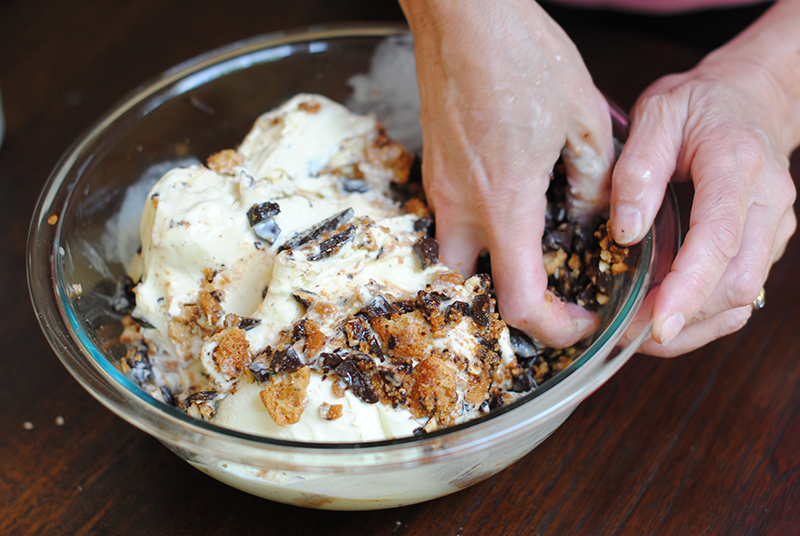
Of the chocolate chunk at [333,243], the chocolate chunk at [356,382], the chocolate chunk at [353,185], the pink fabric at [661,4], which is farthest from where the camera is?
the pink fabric at [661,4]

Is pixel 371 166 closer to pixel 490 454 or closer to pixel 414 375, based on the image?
pixel 414 375

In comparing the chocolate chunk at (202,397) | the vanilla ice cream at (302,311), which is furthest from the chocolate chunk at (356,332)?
the chocolate chunk at (202,397)

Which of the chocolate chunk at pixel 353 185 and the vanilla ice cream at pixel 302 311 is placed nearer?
the vanilla ice cream at pixel 302 311

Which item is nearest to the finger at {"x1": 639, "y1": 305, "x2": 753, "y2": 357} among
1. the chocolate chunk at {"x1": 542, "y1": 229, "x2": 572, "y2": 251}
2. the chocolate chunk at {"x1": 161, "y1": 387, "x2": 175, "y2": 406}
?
the chocolate chunk at {"x1": 542, "y1": 229, "x2": 572, "y2": 251}

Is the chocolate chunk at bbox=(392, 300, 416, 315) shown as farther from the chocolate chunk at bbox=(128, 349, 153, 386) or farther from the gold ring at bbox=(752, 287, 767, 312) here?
the gold ring at bbox=(752, 287, 767, 312)

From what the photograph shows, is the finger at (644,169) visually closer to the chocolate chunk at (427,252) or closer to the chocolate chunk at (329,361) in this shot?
the chocolate chunk at (427,252)

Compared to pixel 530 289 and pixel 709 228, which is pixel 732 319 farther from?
pixel 530 289
